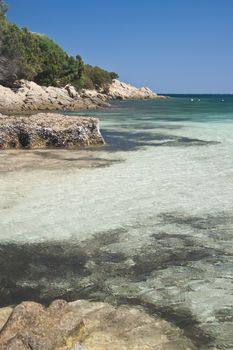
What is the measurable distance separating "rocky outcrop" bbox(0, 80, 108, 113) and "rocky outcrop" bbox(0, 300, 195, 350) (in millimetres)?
37482

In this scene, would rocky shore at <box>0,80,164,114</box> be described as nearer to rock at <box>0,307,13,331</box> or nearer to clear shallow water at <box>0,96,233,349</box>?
clear shallow water at <box>0,96,233,349</box>

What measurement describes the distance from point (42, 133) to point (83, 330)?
40.8 ft

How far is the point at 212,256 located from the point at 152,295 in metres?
1.36

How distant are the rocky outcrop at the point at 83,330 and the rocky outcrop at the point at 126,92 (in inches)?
3397

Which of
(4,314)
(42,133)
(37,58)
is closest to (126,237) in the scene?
(4,314)

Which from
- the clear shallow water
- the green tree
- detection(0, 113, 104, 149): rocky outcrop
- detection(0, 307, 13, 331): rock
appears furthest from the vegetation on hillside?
detection(0, 307, 13, 331): rock

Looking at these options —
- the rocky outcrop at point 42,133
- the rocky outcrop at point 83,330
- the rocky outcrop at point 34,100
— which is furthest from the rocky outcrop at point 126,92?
the rocky outcrop at point 83,330

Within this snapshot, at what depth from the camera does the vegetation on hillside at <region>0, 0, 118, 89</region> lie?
49.8m

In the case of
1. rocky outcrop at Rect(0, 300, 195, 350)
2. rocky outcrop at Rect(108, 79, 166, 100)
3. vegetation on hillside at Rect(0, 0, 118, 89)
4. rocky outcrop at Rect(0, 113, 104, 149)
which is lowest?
rocky outcrop at Rect(0, 300, 195, 350)

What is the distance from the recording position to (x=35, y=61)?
6028cm

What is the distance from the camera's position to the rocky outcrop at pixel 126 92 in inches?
3622

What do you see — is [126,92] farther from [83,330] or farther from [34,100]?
[83,330]

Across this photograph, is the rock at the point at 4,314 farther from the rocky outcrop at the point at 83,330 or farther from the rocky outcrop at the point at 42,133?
the rocky outcrop at the point at 42,133

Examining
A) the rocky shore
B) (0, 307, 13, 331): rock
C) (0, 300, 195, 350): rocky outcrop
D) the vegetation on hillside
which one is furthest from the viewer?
the vegetation on hillside
